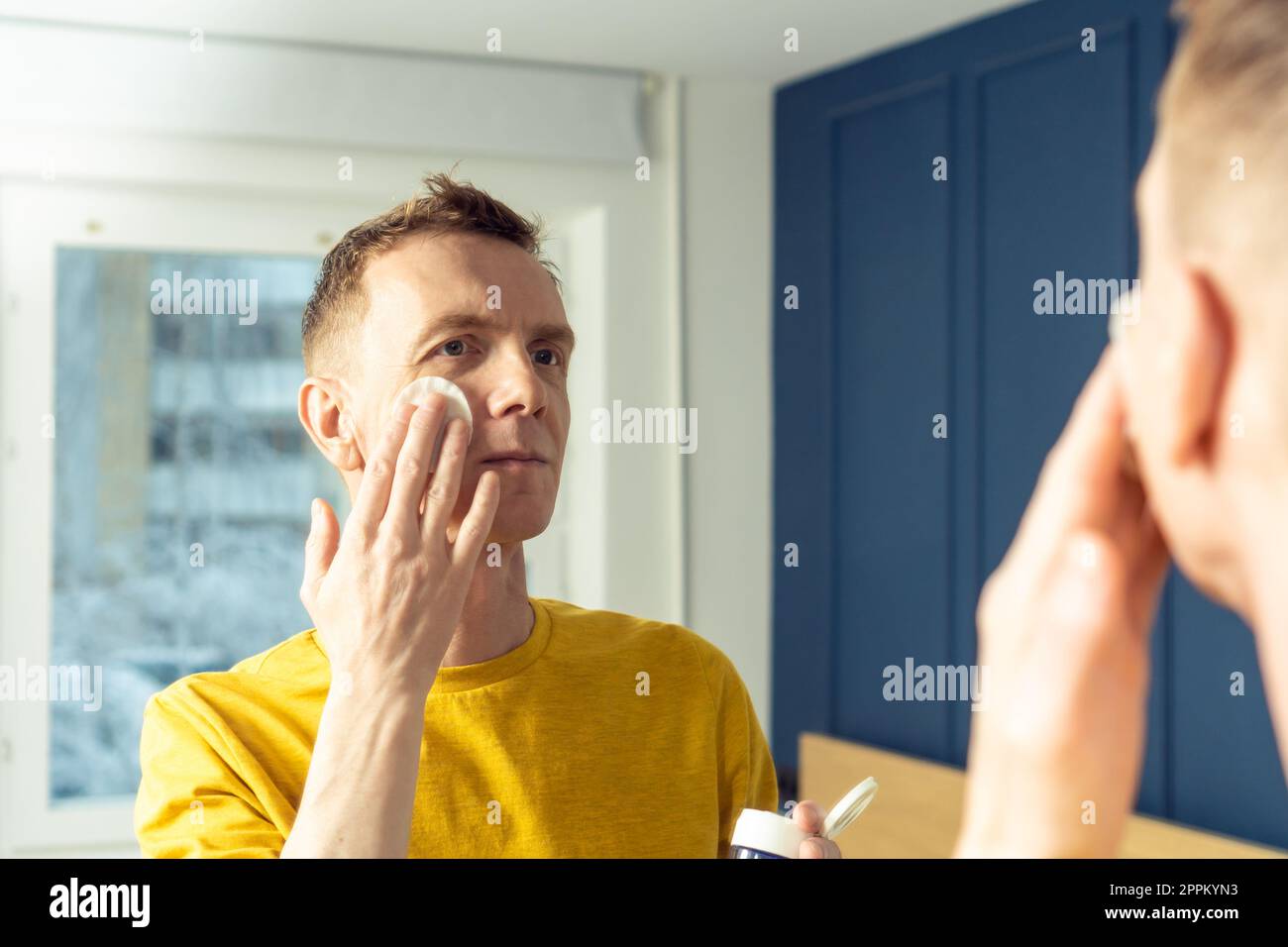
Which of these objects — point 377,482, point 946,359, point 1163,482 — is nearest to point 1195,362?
point 1163,482

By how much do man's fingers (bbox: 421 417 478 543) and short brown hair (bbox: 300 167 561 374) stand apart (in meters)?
0.25

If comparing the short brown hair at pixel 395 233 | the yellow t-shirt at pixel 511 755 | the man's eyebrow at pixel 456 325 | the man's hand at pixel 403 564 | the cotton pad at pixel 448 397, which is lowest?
the yellow t-shirt at pixel 511 755

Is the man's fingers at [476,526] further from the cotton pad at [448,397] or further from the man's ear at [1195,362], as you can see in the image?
the man's ear at [1195,362]

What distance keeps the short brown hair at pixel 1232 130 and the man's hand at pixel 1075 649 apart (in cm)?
3

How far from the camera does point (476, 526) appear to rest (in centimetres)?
84

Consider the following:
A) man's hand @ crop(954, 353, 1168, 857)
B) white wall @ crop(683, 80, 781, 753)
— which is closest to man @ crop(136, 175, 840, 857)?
man's hand @ crop(954, 353, 1168, 857)

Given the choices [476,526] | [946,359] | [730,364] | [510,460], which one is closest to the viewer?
[476,526]

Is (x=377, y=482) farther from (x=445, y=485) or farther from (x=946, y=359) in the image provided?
(x=946, y=359)

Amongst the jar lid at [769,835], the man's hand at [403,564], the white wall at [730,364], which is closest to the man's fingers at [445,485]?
the man's hand at [403,564]

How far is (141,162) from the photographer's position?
2.78 meters

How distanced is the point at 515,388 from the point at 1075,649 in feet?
2.40

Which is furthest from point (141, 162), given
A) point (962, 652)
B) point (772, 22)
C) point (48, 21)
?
point (962, 652)

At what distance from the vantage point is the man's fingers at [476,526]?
83 cm

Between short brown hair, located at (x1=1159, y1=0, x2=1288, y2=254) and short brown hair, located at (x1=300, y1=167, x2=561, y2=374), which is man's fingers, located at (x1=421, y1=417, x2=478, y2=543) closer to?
short brown hair, located at (x1=300, y1=167, x2=561, y2=374)
